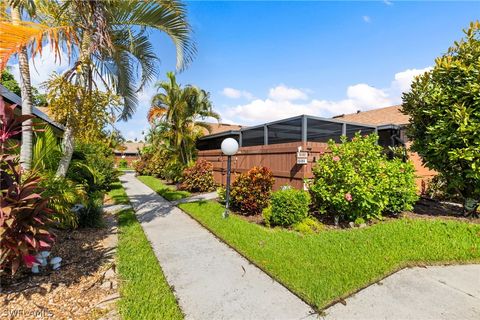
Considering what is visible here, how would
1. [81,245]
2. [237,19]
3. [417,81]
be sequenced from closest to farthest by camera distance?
[81,245], [417,81], [237,19]

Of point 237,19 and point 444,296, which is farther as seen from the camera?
point 237,19

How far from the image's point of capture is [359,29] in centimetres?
695

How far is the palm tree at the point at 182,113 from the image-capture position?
40.3 feet

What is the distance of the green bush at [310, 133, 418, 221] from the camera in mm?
4961

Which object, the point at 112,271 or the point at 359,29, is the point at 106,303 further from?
the point at 359,29

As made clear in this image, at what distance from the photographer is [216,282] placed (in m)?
3.08

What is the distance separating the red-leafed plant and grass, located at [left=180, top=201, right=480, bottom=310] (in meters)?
2.83

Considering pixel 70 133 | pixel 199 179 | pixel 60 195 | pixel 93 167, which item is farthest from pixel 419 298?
pixel 93 167

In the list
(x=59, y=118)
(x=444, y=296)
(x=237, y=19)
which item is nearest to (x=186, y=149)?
(x=237, y=19)

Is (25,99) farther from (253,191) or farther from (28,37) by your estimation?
(253,191)

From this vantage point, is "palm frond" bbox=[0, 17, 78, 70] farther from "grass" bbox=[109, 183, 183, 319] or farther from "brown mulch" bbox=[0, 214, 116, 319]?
"grass" bbox=[109, 183, 183, 319]

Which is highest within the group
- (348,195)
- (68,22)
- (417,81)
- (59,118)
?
(68,22)

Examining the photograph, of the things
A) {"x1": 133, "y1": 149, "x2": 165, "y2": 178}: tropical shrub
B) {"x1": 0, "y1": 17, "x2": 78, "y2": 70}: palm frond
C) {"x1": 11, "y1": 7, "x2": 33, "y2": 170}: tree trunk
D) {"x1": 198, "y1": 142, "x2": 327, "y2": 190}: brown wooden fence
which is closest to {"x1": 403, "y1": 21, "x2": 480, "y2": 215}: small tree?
{"x1": 198, "y1": 142, "x2": 327, "y2": 190}: brown wooden fence

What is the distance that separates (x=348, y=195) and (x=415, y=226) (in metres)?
1.47
